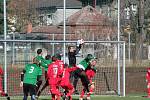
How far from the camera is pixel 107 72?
2748 cm

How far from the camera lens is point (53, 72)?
2097cm

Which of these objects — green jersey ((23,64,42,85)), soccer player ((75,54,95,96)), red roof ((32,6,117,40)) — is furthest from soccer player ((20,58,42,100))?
red roof ((32,6,117,40))

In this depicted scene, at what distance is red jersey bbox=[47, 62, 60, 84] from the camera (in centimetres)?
2086

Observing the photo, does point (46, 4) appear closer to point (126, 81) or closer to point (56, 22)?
point (56, 22)

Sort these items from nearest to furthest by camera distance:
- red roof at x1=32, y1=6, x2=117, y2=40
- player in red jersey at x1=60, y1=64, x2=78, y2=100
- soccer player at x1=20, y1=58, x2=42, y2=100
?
soccer player at x1=20, y1=58, x2=42, y2=100 < player in red jersey at x1=60, y1=64, x2=78, y2=100 < red roof at x1=32, y1=6, x2=117, y2=40

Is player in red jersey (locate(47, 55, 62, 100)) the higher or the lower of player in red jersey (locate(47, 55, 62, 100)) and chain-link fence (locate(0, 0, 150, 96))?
the lower

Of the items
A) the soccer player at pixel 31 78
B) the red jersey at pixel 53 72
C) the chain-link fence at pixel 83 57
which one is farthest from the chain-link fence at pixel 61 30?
the soccer player at pixel 31 78

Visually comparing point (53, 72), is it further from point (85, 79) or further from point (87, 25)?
point (87, 25)

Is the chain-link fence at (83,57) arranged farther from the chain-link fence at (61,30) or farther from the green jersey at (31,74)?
the green jersey at (31,74)

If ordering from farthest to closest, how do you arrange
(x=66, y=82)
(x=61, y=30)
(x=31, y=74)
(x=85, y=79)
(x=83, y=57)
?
(x=83, y=57)
(x=61, y=30)
(x=85, y=79)
(x=66, y=82)
(x=31, y=74)

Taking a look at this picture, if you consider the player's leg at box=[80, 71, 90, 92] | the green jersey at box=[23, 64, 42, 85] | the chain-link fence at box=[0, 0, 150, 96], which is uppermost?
the chain-link fence at box=[0, 0, 150, 96]

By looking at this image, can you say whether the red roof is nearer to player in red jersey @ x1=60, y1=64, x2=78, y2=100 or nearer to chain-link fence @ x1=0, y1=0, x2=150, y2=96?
chain-link fence @ x1=0, y1=0, x2=150, y2=96

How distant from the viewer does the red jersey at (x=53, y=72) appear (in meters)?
20.9

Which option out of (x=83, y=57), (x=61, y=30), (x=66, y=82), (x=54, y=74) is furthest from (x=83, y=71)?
(x=83, y=57)
